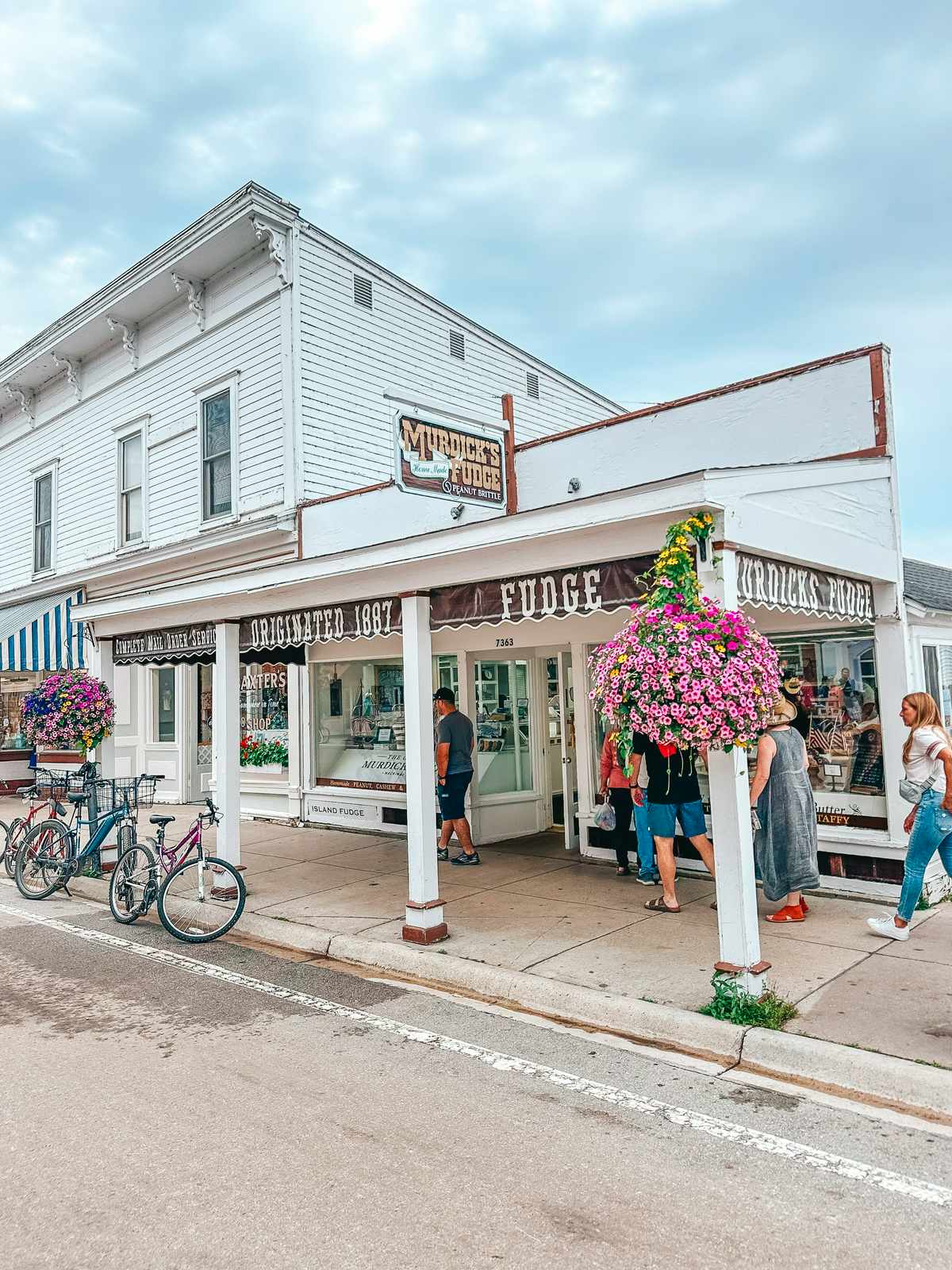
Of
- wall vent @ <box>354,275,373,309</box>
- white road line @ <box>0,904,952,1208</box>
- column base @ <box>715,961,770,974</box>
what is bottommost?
white road line @ <box>0,904,952,1208</box>

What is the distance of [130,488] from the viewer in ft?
52.1

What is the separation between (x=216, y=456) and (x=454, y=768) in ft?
22.6

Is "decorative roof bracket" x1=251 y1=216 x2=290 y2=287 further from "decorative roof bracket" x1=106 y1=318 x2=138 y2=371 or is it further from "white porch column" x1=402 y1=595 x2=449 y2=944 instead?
"white porch column" x1=402 y1=595 x2=449 y2=944

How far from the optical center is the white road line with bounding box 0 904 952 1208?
3.65 m

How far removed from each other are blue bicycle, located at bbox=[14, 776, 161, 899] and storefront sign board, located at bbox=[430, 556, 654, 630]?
4.05 m

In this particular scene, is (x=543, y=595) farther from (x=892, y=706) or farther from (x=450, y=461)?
(x=450, y=461)

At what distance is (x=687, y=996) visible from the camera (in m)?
5.62

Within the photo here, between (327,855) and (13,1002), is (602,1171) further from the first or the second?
(327,855)

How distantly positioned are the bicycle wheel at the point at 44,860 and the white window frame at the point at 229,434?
17.8 ft

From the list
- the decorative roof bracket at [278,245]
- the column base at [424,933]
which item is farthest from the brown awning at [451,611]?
the decorative roof bracket at [278,245]

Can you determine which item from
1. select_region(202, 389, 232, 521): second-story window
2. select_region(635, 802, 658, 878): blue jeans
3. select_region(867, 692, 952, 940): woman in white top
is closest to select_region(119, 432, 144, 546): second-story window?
select_region(202, 389, 232, 521): second-story window

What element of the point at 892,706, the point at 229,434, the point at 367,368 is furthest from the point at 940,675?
the point at 229,434

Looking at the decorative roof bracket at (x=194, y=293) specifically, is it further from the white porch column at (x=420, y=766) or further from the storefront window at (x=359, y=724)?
the white porch column at (x=420, y=766)

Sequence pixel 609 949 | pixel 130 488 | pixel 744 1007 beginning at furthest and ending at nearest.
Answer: pixel 130 488
pixel 609 949
pixel 744 1007
